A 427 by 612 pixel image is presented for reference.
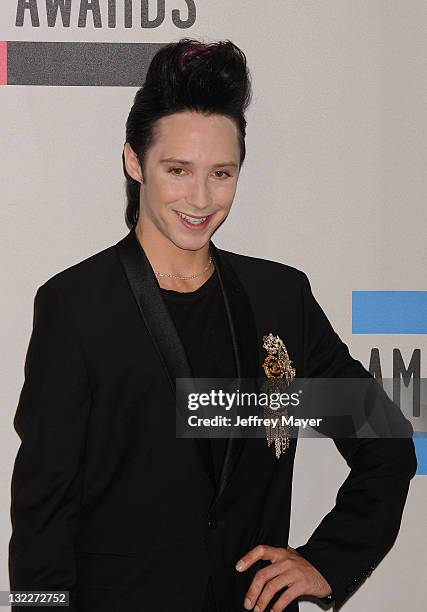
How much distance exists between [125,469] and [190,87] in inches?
31.3

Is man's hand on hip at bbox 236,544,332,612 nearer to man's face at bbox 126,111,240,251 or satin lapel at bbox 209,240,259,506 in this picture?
satin lapel at bbox 209,240,259,506

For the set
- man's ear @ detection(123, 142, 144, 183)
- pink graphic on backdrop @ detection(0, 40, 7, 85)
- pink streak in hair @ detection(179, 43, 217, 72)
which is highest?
pink graphic on backdrop @ detection(0, 40, 7, 85)

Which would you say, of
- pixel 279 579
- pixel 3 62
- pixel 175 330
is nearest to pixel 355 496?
Answer: pixel 279 579

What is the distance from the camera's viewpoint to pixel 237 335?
70.6 inches

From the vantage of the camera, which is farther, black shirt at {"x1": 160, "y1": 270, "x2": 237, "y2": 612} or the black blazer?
black shirt at {"x1": 160, "y1": 270, "x2": 237, "y2": 612}

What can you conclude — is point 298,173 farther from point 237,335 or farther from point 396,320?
point 237,335

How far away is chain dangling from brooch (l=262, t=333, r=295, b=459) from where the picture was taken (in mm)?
1856

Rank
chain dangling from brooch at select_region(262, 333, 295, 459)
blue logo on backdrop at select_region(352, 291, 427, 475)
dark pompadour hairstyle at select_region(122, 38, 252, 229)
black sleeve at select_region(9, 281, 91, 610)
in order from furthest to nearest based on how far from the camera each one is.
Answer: blue logo on backdrop at select_region(352, 291, 427, 475) → chain dangling from brooch at select_region(262, 333, 295, 459) → dark pompadour hairstyle at select_region(122, 38, 252, 229) → black sleeve at select_region(9, 281, 91, 610)

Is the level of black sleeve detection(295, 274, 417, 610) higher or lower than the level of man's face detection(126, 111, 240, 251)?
lower

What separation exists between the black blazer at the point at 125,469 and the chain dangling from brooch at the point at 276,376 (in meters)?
0.02

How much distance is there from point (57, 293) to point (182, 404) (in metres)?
0.34

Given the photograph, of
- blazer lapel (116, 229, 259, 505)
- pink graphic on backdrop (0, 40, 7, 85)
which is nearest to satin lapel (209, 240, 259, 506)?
blazer lapel (116, 229, 259, 505)

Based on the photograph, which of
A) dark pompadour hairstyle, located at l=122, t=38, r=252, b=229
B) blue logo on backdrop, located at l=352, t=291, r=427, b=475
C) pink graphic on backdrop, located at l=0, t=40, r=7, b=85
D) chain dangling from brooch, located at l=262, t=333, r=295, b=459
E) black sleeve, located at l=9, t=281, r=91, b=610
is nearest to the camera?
black sleeve, located at l=9, t=281, r=91, b=610

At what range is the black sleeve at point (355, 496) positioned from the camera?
1.87 m
